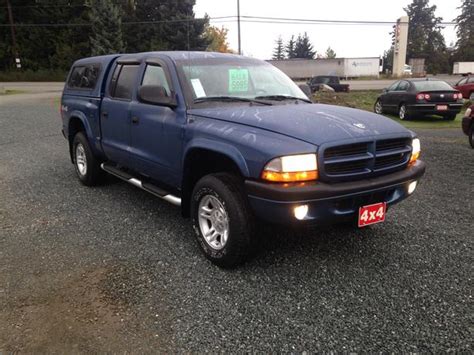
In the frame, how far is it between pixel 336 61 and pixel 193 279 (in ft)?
160

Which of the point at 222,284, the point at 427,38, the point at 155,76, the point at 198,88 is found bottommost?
the point at 222,284

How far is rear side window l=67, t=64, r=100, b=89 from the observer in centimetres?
535

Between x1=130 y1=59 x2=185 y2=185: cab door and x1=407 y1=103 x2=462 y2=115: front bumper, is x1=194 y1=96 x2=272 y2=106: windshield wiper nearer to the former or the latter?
x1=130 y1=59 x2=185 y2=185: cab door

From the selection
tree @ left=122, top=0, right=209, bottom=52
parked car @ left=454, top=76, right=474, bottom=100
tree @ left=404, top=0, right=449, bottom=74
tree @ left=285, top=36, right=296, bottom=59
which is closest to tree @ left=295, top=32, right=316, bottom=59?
tree @ left=285, top=36, right=296, bottom=59

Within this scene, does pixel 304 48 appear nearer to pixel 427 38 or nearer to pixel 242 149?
pixel 427 38

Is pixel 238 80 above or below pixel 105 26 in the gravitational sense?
below

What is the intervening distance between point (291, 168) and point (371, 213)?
84 centimetres

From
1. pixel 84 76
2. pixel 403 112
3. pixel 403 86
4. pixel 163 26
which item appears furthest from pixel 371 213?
pixel 163 26

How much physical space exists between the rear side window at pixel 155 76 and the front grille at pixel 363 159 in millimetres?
1824

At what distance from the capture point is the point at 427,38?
81.6 meters

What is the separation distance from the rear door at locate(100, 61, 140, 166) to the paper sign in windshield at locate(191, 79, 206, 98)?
3.03 feet

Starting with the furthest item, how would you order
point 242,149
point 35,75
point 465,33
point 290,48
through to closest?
point 290,48
point 465,33
point 35,75
point 242,149

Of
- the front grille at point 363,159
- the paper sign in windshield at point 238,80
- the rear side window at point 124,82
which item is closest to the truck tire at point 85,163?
the rear side window at point 124,82

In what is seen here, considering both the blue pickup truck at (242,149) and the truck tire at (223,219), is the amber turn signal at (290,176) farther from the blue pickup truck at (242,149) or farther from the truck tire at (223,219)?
the truck tire at (223,219)
